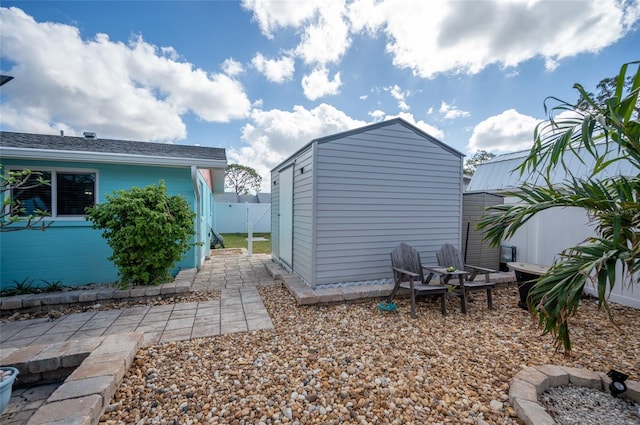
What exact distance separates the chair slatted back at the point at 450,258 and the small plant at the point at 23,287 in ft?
22.4

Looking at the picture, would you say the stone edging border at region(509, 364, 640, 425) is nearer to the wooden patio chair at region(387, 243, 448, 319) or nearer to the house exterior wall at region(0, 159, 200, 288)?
the wooden patio chair at region(387, 243, 448, 319)

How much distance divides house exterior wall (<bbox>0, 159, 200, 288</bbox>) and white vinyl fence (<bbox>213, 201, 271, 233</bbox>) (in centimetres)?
1095

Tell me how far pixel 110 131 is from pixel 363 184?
9294mm

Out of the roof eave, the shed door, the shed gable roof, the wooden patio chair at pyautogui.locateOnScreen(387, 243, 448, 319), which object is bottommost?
the wooden patio chair at pyautogui.locateOnScreen(387, 243, 448, 319)

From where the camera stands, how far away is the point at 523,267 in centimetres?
435

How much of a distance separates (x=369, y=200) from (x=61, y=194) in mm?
5570

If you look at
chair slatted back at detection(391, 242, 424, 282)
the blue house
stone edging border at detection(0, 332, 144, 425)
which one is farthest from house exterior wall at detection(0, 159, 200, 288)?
chair slatted back at detection(391, 242, 424, 282)

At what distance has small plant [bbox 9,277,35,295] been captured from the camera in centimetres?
448

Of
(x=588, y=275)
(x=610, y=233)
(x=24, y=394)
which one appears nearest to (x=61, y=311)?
(x=24, y=394)

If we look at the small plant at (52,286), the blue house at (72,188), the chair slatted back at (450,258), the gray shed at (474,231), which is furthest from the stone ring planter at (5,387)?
the gray shed at (474,231)

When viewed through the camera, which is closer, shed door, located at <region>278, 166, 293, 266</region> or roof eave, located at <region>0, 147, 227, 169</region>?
roof eave, located at <region>0, 147, 227, 169</region>

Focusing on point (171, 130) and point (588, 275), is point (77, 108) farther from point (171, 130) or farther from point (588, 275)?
point (588, 275)

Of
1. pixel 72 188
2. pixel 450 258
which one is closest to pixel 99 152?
pixel 72 188

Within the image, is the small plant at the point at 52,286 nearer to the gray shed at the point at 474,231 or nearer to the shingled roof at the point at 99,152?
the shingled roof at the point at 99,152
